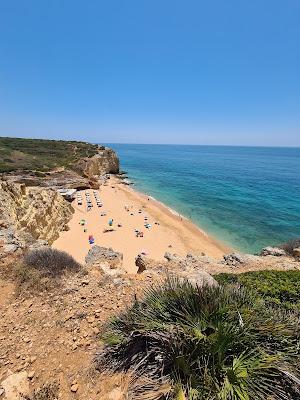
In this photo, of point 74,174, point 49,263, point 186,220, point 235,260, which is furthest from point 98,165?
point 49,263

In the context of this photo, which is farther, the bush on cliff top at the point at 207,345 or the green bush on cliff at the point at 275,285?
the green bush on cliff at the point at 275,285

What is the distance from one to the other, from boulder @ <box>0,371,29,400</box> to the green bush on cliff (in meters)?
4.17

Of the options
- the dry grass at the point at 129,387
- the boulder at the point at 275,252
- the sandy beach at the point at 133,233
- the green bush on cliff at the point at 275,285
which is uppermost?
the dry grass at the point at 129,387

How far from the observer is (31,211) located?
18.6m

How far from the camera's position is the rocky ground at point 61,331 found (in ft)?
12.6

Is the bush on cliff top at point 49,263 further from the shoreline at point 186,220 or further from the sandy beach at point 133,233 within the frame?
the shoreline at point 186,220

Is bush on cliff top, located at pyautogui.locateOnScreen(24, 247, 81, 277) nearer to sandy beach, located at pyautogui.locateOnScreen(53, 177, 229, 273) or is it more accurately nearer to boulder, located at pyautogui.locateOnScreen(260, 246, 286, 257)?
sandy beach, located at pyautogui.locateOnScreen(53, 177, 229, 273)

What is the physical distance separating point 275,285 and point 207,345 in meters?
5.46

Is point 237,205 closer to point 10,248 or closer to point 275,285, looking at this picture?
point 275,285

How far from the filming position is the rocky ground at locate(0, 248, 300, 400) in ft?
12.6

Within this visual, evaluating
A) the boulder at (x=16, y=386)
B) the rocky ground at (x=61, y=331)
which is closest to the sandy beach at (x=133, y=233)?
the rocky ground at (x=61, y=331)

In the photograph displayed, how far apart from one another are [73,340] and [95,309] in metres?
0.90

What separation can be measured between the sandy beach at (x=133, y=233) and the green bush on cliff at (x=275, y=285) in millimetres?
9203

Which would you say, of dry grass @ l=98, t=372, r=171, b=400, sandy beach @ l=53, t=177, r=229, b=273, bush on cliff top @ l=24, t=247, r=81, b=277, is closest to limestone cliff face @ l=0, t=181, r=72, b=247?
sandy beach @ l=53, t=177, r=229, b=273
